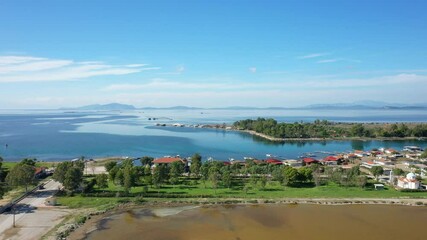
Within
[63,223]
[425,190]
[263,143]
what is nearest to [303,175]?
→ [425,190]

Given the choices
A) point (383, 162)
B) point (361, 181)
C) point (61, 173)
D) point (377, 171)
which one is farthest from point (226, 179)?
point (383, 162)

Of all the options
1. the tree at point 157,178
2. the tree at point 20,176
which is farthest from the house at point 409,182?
the tree at point 20,176

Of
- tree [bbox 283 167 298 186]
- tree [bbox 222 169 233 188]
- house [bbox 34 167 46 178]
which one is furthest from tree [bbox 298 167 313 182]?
house [bbox 34 167 46 178]

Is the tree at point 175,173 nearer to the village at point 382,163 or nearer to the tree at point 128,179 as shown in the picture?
the tree at point 128,179

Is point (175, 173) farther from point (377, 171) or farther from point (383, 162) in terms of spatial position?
point (383, 162)

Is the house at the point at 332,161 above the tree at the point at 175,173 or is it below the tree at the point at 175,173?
below

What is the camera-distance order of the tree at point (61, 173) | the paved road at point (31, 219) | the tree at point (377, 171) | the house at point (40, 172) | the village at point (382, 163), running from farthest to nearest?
1. the house at point (40, 172)
2. the tree at point (377, 171)
3. the village at point (382, 163)
4. the tree at point (61, 173)
5. the paved road at point (31, 219)
